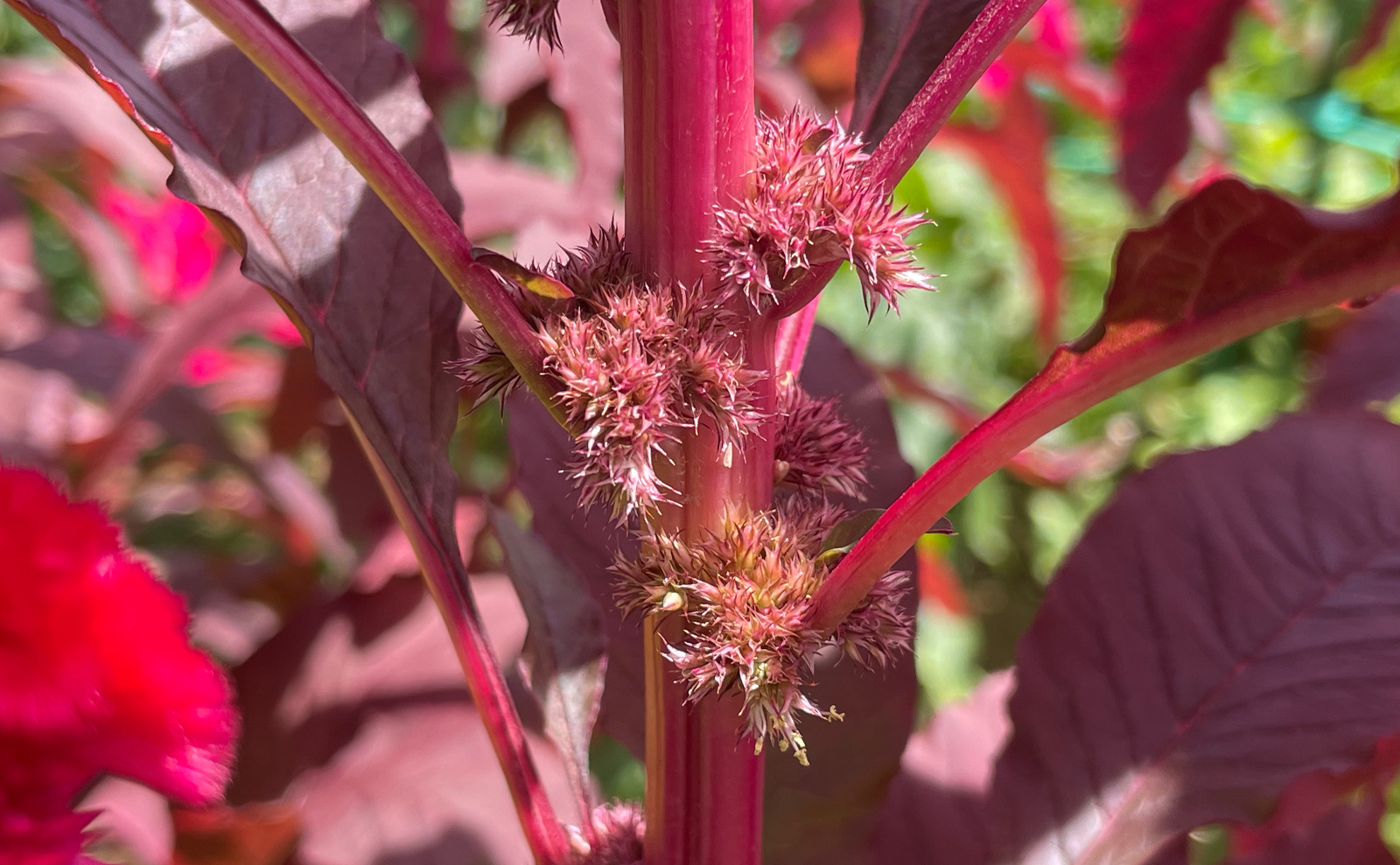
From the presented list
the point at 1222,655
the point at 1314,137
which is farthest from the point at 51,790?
the point at 1314,137

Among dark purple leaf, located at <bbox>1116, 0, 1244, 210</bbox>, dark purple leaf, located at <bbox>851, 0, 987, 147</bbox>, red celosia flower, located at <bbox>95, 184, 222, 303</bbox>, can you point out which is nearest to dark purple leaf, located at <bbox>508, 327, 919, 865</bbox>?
dark purple leaf, located at <bbox>851, 0, 987, 147</bbox>

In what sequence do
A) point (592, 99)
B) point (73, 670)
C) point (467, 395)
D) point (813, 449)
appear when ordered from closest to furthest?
point (73, 670)
point (813, 449)
point (592, 99)
point (467, 395)

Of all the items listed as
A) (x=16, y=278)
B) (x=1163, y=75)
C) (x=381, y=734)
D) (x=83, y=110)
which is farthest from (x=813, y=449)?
(x=16, y=278)

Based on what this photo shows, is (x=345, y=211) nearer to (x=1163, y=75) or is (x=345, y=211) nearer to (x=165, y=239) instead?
(x=1163, y=75)

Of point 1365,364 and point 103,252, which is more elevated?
point 103,252

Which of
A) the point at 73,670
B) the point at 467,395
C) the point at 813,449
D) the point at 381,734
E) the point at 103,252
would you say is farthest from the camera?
the point at 103,252

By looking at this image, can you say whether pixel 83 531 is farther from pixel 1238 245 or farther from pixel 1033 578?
pixel 1033 578
